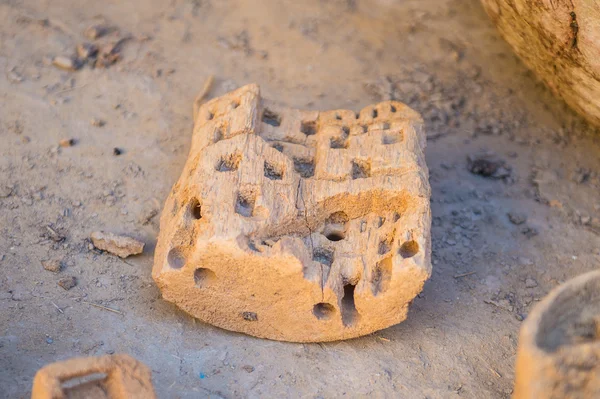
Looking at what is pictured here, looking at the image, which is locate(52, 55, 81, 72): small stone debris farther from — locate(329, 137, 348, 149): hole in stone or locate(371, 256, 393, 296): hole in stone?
locate(371, 256, 393, 296): hole in stone

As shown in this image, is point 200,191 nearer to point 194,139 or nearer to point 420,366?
point 194,139

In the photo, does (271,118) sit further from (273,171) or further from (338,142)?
(273,171)

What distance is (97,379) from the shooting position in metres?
Result: 3.11

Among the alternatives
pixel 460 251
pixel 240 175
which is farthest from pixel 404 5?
pixel 240 175

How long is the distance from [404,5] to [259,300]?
13.9ft

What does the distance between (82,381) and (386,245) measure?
1.75 meters

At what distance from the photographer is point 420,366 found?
394 cm

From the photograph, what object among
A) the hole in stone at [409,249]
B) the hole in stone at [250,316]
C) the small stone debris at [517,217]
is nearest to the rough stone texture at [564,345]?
the hole in stone at [409,249]

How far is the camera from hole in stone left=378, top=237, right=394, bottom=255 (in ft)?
12.8

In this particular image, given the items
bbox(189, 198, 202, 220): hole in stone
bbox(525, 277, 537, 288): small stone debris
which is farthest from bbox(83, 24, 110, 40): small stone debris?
bbox(525, 277, 537, 288): small stone debris

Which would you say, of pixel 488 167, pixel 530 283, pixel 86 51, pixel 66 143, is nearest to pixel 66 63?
pixel 86 51

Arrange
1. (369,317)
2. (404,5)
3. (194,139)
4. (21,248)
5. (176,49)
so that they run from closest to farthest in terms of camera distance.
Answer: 1. (369,317)
2. (21,248)
3. (194,139)
4. (176,49)
5. (404,5)

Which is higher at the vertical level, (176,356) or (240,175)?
(240,175)

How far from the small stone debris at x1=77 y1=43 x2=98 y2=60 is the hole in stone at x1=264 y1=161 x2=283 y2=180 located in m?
2.73
